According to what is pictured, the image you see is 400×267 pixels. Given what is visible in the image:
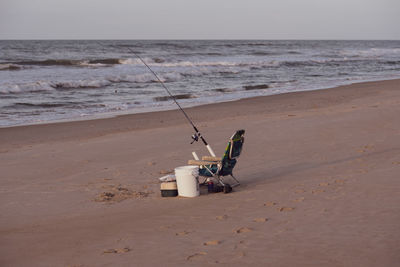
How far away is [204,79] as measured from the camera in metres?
26.8

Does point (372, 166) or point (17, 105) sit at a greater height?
point (17, 105)

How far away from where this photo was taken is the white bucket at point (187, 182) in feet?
21.9

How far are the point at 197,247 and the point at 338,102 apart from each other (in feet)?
40.4

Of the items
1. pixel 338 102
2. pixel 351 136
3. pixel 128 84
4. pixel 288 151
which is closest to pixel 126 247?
pixel 288 151

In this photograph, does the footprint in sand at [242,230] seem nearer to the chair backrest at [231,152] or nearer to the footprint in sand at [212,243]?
the footprint in sand at [212,243]

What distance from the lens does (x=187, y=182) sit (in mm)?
6695

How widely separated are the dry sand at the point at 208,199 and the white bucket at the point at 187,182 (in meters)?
0.16

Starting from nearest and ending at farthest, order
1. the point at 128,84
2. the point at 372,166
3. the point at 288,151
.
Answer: the point at 372,166 < the point at 288,151 < the point at 128,84

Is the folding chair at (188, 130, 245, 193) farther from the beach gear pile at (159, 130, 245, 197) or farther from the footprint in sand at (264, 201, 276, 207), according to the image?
the footprint in sand at (264, 201, 276, 207)

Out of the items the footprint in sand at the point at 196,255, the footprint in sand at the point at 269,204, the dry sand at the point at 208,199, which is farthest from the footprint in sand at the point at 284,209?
the footprint in sand at the point at 196,255

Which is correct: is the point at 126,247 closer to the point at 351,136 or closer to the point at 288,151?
the point at 288,151

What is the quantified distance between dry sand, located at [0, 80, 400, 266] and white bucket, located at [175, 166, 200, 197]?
16cm

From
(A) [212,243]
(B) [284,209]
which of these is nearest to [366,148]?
(B) [284,209]

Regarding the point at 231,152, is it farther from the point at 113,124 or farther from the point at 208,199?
the point at 113,124
